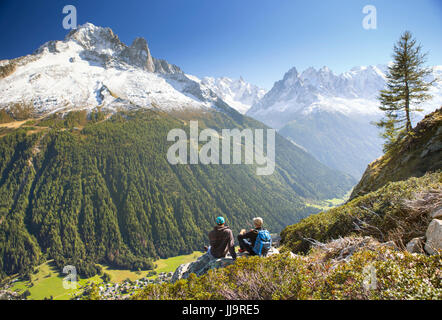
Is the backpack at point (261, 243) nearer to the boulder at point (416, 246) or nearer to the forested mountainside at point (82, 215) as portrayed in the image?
the boulder at point (416, 246)

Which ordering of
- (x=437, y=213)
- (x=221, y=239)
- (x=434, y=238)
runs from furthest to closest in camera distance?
(x=221, y=239), (x=437, y=213), (x=434, y=238)

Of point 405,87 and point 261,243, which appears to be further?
point 405,87

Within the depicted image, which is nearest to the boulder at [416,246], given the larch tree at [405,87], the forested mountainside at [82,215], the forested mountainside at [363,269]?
the forested mountainside at [363,269]

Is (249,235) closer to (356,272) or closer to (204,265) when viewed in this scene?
(204,265)

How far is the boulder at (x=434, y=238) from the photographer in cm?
745

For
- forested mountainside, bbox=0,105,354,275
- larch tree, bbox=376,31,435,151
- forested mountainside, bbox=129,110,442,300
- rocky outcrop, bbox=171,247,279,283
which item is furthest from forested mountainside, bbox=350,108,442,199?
forested mountainside, bbox=0,105,354,275

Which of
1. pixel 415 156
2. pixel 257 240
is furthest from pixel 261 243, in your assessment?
pixel 415 156

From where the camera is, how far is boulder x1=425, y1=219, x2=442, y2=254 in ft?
24.4

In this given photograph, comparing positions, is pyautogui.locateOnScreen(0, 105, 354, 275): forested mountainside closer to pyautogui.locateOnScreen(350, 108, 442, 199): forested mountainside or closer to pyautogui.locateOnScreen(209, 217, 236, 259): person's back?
pyautogui.locateOnScreen(350, 108, 442, 199): forested mountainside

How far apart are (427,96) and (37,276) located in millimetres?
197489

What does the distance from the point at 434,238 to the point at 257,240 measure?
7.22 m

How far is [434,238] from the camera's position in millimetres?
7680
